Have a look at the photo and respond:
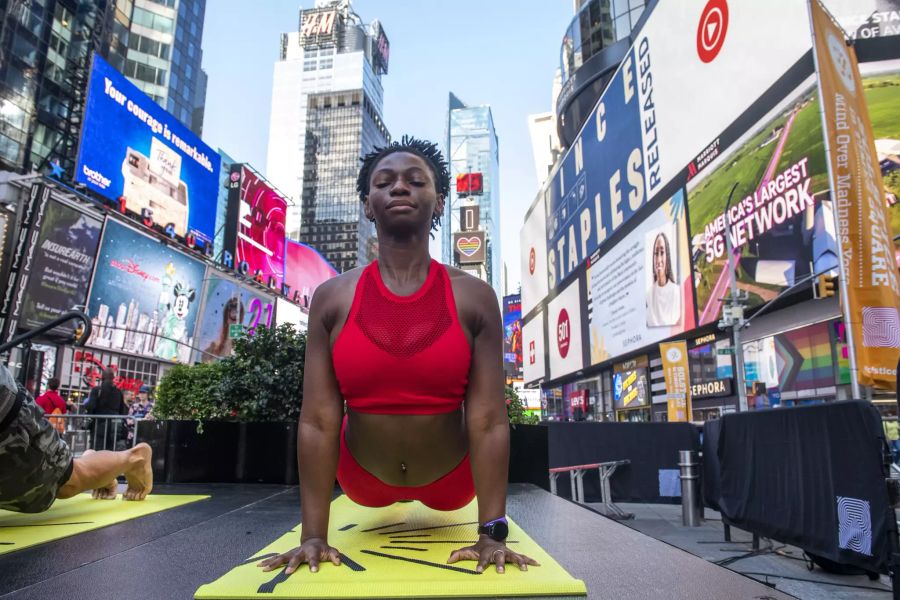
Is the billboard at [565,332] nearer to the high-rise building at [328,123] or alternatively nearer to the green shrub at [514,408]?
the green shrub at [514,408]

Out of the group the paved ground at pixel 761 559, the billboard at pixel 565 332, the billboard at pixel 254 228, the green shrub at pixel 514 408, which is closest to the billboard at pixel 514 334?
the billboard at pixel 565 332

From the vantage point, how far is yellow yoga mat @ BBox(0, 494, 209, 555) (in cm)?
245

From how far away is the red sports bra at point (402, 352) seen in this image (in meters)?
1.93

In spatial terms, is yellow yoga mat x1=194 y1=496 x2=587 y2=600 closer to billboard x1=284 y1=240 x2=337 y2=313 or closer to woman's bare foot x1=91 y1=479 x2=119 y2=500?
woman's bare foot x1=91 y1=479 x2=119 y2=500

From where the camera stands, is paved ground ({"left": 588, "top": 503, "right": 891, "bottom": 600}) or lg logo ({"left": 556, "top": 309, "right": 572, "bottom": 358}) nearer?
paved ground ({"left": 588, "top": 503, "right": 891, "bottom": 600})

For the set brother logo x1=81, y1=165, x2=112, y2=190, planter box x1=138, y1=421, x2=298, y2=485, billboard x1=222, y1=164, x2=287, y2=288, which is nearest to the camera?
planter box x1=138, y1=421, x2=298, y2=485

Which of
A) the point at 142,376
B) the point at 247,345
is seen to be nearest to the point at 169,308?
the point at 142,376

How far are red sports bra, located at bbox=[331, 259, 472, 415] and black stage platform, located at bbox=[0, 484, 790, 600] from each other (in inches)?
27.7

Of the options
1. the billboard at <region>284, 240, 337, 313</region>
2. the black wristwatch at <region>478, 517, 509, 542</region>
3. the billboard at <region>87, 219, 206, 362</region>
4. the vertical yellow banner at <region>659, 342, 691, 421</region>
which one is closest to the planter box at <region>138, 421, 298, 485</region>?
the black wristwatch at <region>478, 517, 509, 542</region>

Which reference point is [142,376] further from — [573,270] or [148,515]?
[148,515]

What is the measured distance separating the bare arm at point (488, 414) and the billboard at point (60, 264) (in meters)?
23.5

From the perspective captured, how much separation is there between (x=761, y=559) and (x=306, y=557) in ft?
20.6

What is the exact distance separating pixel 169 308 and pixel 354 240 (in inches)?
3151

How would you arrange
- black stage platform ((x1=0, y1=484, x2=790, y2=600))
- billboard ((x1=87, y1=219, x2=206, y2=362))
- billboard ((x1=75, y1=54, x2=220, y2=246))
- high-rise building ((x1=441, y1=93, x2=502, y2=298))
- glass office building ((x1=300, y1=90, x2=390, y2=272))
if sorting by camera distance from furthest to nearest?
high-rise building ((x1=441, y1=93, x2=502, y2=298)) < glass office building ((x1=300, y1=90, x2=390, y2=272)) < billboard ((x1=87, y1=219, x2=206, y2=362)) < billboard ((x1=75, y1=54, x2=220, y2=246)) < black stage platform ((x1=0, y1=484, x2=790, y2=600))
